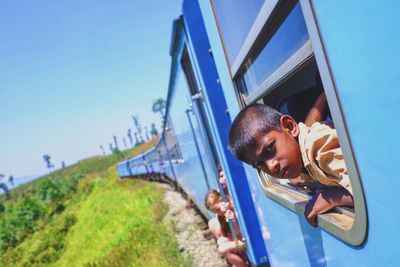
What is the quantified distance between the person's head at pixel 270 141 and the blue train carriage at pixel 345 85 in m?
0.14

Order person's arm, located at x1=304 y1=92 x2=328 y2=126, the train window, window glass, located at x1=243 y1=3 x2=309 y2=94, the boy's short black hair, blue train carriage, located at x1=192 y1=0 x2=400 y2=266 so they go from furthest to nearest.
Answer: person's arm, located at x1=304 y1=92 x2=328 y2=126
the boy's short black hair
window glass, located at x1=243 y1=3 x2=309 y2=94
the train window
blue train carriage, located at x1=192 y1=0 x2=400 y2=266

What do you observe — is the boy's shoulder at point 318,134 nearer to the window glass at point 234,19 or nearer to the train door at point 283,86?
the train door at point 283,86

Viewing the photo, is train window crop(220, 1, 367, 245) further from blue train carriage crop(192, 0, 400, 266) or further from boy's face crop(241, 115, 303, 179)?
boy's face crop(241, 115, 303, 179)

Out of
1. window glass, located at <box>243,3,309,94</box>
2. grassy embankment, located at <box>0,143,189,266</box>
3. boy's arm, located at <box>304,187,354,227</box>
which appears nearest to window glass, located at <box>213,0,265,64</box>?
window glass, located at <box>243,3,309,94</box>

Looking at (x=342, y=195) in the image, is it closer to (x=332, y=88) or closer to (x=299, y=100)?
(x=332, y=88)

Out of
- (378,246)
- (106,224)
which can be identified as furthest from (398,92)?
(106,224)

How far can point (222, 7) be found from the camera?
200cm

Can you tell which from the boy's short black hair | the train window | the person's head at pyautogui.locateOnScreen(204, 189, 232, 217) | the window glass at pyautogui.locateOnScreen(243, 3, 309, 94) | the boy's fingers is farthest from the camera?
the person's head at pyautogui.locateOnScreen(204, 189, 232, 217)

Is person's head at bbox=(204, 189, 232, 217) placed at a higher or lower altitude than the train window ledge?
lower

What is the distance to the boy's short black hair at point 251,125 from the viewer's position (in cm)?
156

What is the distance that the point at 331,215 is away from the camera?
1340mm

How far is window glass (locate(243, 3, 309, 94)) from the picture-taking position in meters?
1.16

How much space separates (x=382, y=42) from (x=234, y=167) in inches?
95.0

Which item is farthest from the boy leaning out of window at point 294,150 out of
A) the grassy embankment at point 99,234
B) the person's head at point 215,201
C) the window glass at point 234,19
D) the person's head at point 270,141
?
the grassy embankment at point 99,234
